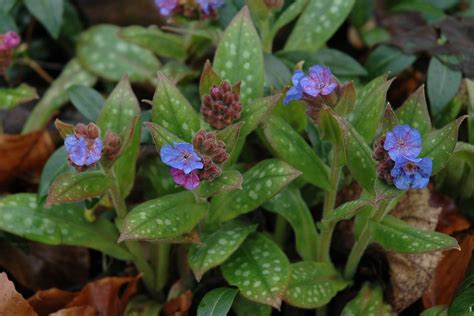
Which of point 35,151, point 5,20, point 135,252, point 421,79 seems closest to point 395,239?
point 135,252

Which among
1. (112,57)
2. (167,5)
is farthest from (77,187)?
(112,57)

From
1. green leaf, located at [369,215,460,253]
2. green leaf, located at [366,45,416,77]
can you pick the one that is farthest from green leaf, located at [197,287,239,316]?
green leaf, located at [366,45,416,77]

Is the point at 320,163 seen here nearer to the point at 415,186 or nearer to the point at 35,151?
the point at 415,186

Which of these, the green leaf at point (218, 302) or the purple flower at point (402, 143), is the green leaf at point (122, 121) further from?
the purple flower at point (402, 143)

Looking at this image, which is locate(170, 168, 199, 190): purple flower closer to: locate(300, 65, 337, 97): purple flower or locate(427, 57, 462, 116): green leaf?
locate(300, 65, 337, 97): purple flower

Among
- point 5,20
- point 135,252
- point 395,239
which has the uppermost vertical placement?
point 5,20

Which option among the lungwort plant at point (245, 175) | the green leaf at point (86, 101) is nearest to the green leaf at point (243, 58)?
the lungwort plant at point (245, 175)
